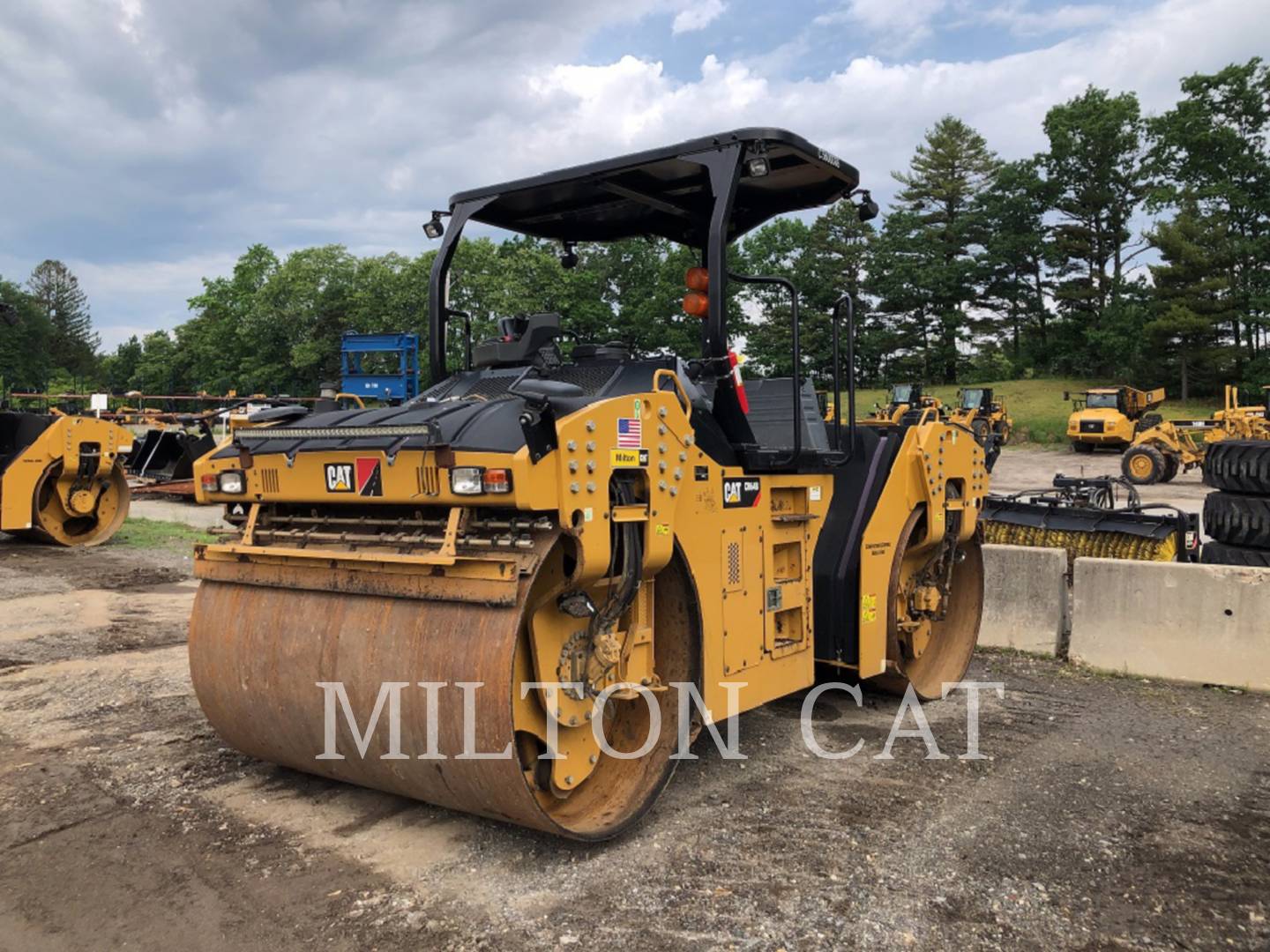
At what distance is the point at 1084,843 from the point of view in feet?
12.7

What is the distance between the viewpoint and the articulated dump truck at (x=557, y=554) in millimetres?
3330

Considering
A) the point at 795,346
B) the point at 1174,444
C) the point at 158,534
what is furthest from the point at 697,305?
the point at 1174,444

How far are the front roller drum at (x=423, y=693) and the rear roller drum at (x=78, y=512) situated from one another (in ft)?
Answer: 31.9

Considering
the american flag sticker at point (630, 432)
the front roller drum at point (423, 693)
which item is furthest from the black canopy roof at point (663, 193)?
the front roller drum at point (423, 693)

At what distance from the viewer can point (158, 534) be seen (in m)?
14.1

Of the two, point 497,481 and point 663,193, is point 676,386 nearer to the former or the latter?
point 497,481

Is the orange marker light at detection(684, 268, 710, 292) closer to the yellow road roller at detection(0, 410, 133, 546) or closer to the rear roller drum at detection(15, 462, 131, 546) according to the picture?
the yellow road roller at detection(0, 410, 133, 546)

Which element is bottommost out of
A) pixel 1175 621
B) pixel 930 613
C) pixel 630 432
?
pixel 1175 621

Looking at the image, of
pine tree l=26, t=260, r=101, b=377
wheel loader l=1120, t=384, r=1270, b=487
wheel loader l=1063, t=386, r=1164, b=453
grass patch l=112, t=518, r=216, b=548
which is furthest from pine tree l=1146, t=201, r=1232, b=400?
pine tree l=26, t=260, r=101, b=377

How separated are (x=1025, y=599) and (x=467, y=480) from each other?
508 centimetres

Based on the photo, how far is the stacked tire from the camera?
25.6ft

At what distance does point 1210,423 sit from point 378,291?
3202 cm

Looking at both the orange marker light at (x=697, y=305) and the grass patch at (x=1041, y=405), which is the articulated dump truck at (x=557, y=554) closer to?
the orange marker light at (x=697, y=305)

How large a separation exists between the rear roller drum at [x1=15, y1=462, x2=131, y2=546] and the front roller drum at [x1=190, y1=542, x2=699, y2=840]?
972cm
